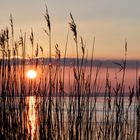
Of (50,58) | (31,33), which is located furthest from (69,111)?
(31,33)

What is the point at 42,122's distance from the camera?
5.03 metres

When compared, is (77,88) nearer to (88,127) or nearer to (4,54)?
(88,127)

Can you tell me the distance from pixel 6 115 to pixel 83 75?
107 centimetres

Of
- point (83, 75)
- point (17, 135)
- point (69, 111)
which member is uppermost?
point (83, 75)

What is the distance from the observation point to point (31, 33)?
4.97 m

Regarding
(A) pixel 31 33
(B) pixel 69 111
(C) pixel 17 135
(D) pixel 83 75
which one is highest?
(A) pixel 31 33

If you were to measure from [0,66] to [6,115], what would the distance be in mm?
610

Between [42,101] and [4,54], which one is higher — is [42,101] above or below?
below

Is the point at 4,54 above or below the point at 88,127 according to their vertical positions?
above

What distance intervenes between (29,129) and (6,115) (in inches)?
13.3

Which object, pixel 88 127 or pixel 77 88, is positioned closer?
pixel 77 88

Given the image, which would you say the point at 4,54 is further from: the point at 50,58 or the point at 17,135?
the point at 17,135

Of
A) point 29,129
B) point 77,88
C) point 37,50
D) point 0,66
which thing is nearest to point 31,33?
point 37,50

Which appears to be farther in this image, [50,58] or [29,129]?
[29,129]
